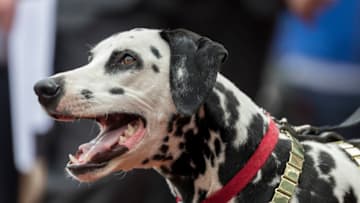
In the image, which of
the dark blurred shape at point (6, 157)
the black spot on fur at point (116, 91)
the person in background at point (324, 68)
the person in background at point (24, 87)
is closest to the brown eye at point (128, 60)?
the black spot on fur at point (116, 91)

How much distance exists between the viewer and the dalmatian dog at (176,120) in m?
4.73

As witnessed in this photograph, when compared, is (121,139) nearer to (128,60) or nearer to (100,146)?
(100,146)

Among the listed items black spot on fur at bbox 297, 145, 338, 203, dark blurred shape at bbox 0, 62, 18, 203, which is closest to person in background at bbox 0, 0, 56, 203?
dark blurred shape at bbox 0, 62, 18, 203

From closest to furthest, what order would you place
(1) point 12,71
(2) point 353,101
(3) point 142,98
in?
(3) point 142,98
(2) point 353,101
(1) point 12,71

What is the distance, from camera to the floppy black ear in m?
4.73

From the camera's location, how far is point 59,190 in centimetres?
788

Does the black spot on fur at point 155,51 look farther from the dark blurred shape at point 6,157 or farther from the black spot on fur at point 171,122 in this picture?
the dark blurred shape at point 6,157

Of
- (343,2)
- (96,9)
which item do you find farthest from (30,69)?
(343,2)

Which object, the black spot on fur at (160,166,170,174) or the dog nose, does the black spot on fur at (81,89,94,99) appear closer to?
the dog nose

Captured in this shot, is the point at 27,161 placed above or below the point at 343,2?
below

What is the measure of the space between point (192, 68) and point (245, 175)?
415 mm

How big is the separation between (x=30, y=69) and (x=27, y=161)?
589 mm

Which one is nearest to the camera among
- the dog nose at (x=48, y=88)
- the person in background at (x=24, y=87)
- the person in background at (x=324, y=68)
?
the dog nose at (x=48, y=88)

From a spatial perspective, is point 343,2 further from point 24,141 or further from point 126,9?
point 24,141
